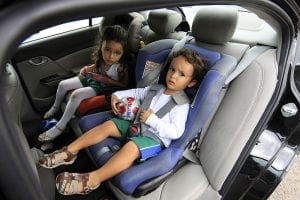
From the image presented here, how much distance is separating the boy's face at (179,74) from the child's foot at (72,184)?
2.03ft

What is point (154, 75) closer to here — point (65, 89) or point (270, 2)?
point (65, 89)

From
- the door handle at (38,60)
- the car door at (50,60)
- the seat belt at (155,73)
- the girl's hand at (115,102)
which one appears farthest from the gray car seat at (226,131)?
the door handle at (38,60)

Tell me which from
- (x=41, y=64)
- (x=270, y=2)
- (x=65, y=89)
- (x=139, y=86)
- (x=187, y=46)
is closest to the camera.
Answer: (x=270, y=2)

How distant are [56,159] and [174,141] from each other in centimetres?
59

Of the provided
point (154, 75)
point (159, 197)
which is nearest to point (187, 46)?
point (154, 75)

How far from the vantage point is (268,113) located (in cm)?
137

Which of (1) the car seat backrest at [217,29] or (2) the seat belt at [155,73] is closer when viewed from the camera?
(1) the car seat backrest at [217,29]

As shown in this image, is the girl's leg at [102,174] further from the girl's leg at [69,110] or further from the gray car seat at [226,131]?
the girl's leg at [69,110]

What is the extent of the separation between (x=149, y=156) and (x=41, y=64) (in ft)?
4.51

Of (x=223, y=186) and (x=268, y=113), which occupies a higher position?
(x=268, y=113)

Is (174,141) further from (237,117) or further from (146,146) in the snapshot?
(237,117)

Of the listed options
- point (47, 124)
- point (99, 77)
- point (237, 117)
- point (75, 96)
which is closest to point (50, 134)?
point (47, 124)

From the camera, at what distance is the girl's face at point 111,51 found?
6.61 feet

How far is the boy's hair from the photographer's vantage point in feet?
5.09
